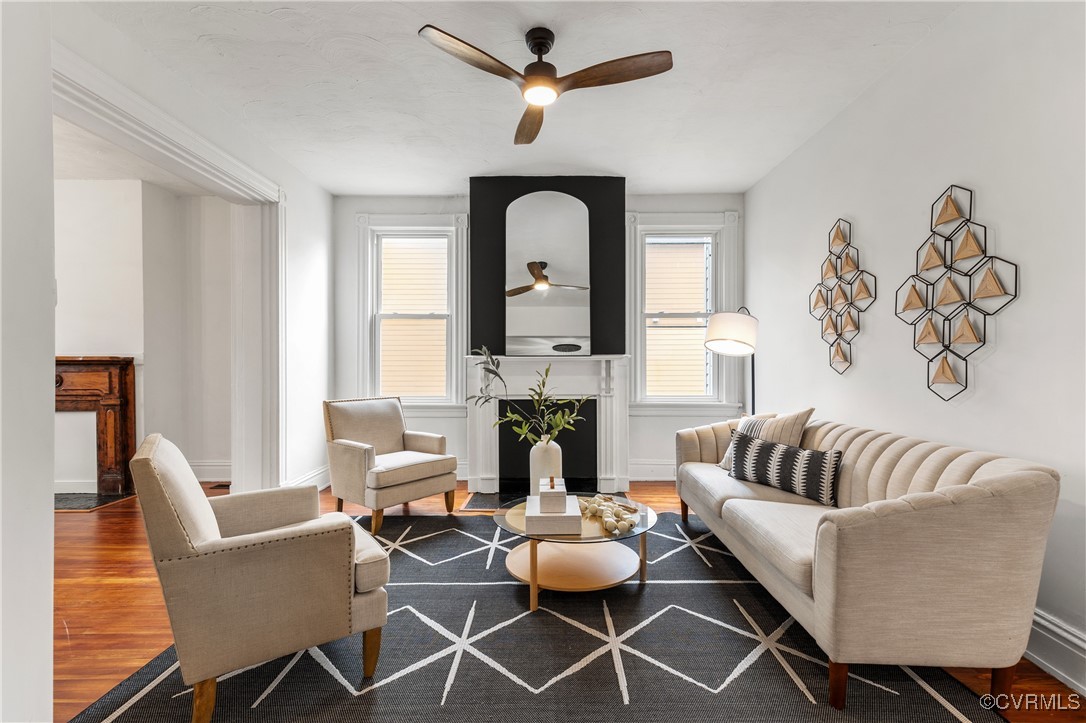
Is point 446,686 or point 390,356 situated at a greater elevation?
point 390,356

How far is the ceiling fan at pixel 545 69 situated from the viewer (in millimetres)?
2268

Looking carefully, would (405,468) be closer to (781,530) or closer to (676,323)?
(781,530)

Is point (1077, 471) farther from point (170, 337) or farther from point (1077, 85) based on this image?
point (170, 337)

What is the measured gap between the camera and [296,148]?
3969mm

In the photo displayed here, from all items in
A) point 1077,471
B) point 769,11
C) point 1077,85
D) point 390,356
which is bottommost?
point 1077,471

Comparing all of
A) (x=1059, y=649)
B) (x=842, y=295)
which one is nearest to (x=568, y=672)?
(x=1059, y=649)

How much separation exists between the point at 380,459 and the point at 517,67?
2716 millimetres

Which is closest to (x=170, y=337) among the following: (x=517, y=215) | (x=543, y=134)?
(x=517, y=215)

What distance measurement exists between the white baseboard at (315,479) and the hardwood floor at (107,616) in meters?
0.64

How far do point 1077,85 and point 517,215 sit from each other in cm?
349

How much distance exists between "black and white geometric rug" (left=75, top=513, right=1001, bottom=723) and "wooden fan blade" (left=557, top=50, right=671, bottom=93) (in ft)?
8.04

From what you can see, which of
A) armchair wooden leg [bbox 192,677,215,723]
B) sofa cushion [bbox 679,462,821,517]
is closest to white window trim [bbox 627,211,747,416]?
sofa cushion [bbox 679,462,821,517]

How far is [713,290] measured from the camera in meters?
5.17

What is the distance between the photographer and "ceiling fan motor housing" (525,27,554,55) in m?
2.50
